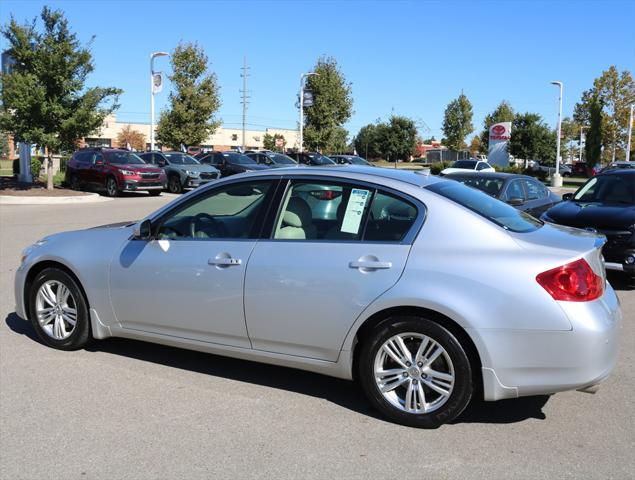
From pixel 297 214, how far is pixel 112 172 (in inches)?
788

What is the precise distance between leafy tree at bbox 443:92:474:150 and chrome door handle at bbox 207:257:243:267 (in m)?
64.5

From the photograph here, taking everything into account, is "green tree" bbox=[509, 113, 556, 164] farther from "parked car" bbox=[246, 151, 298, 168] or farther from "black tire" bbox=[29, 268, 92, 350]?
"black tire" bbox=[29, 268, 92, 350]

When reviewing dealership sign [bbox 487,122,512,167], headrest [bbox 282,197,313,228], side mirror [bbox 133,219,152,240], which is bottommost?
side mirror [bbox 133,219,152,240]

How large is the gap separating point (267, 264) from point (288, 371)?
115 cm

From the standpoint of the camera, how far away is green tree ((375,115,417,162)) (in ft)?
227

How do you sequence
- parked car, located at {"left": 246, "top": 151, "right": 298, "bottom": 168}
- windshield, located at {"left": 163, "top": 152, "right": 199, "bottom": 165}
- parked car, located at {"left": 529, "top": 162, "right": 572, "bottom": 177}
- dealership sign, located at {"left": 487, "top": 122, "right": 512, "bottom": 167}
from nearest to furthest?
windshield, located at {"left": 163, "top": 152, "right": 199, "bottom": 165} < parked car, located at {"left": 246, "top": 151, "right": 298, "bottom": 168} < dealership sign, located at {"left": 487, "top": 122, "right": 512, "bottom": 167} < parked car, located at {"left": 529, "top": 162, "right": 572, "bottom": 177}

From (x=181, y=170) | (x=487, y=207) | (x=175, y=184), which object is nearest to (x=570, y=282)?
(x=487, y=207)

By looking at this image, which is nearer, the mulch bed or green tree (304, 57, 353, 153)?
the mulch bed

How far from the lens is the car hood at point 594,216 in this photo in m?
7.88

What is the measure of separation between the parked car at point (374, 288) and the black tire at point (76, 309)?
3 cm

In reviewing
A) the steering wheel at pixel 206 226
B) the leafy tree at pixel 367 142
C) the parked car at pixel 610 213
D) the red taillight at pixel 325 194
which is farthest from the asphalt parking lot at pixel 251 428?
the leafy tree at pixel 367 142

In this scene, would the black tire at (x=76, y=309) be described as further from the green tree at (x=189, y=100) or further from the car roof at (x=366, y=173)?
the green tree at (x=189, y=100)

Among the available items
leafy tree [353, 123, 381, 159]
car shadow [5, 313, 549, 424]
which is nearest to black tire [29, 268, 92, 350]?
car shadow [5, 313, 549, 424]

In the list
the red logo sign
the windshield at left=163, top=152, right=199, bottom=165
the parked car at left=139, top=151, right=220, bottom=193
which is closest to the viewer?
the parked car at left=139, top=151, right=220, bottom=193
